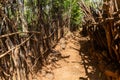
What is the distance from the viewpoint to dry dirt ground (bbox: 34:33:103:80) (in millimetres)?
4824

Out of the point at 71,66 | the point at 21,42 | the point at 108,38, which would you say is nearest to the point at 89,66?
the point at 71,66

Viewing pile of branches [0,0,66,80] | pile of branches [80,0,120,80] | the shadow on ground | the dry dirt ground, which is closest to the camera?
pile of branches [0,0,66,80]

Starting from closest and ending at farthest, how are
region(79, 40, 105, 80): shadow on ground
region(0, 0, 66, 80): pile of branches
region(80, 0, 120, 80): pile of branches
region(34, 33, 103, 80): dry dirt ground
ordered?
region(0, 0, 66, 80): pile of branches → region(80, 0, 120, 80): pile of branches → region(79, 40, 105, 80): shadow on ground → region(34, 33, 103, 80): dry dirt ground

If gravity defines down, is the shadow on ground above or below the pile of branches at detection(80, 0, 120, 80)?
below

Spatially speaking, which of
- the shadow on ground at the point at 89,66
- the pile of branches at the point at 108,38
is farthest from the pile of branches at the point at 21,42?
the pile of branches at the point at 108,38

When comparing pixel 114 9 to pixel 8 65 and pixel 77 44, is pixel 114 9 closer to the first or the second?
pixel 8 65

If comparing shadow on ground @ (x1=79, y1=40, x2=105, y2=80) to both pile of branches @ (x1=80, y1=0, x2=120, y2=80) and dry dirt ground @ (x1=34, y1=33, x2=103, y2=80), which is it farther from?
pile of branches @ (x1=80, y1=0, x2=120, y2=80)

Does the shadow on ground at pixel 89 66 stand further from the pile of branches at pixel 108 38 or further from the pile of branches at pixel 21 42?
the pile of branches at pixel 21 42

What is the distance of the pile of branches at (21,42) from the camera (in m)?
3.45

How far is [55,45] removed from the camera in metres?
6.17

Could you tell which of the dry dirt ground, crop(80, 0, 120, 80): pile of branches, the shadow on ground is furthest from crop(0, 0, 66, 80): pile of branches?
crop(80, 0, 120, 80): pile of branches

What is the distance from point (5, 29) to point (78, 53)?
275 centimetres

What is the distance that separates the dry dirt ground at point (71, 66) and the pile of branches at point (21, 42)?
20cm

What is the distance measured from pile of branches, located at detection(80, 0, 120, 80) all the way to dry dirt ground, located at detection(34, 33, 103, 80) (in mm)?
193
